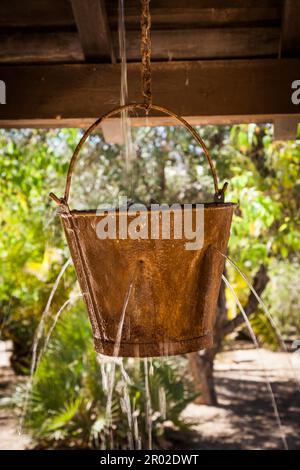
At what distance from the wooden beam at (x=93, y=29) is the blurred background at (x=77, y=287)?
2.61m

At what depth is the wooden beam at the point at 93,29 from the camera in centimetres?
257

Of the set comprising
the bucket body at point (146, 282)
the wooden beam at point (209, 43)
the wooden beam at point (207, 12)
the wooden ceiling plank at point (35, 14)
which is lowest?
the bucket body at point (146, 282)

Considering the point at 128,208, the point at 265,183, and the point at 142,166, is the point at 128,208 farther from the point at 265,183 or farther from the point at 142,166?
the point at 142,166

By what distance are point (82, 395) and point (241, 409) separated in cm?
257

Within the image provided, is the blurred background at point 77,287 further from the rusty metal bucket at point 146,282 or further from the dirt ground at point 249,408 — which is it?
the rusty metal bucket at point 146,282

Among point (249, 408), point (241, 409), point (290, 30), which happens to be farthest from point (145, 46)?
point (249, 408)

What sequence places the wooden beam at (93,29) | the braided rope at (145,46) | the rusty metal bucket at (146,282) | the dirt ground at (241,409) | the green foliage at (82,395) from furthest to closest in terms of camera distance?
the dirt ground at (241,409), the green foliage at (82,395), the wooden beam at (93,29), the braided rope at (145,46), the rusty metal bucket at (146,282)

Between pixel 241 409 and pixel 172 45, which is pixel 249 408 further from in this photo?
pixel 172 45

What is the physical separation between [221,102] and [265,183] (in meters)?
3.89

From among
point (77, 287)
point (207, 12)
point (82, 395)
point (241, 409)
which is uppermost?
point (77, 287)

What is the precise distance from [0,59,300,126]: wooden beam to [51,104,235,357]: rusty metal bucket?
114 centimetres

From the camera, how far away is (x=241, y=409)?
8000 millimetres

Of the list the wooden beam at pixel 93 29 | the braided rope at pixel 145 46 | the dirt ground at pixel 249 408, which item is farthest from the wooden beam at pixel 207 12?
the dirt ground at pixel 249 408

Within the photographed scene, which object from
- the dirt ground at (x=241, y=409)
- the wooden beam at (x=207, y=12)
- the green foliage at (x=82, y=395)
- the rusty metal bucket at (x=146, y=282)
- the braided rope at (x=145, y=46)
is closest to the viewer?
the rusty metal bucket at (x=146, y=282)
